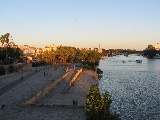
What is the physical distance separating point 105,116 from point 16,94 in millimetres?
18942

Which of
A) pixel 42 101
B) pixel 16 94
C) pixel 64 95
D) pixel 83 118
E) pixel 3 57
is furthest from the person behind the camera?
pixel 3 57

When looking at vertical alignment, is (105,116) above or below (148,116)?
above

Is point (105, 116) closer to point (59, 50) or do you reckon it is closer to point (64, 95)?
point (64, 95)

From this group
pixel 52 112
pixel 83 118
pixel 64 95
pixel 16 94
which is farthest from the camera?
pixel 64 95

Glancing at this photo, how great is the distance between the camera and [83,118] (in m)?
25.1

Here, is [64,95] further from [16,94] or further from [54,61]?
[54,61]

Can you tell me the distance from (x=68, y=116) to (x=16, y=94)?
40.8 ft

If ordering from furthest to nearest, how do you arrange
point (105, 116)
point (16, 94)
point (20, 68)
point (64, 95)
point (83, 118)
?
point (20, 68)
point (64, 95)
point (16, 94)
point (83, 118)
point (105, 116)

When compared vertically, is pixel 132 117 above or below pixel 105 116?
below

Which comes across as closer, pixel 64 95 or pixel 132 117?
pixel 132 117

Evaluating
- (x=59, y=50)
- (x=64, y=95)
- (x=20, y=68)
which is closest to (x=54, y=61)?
(x=59, y=50)

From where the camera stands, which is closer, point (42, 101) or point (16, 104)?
point (16, 104)

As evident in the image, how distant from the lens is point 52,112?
26859mm

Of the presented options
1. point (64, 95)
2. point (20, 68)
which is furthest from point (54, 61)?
point (64, 95)
